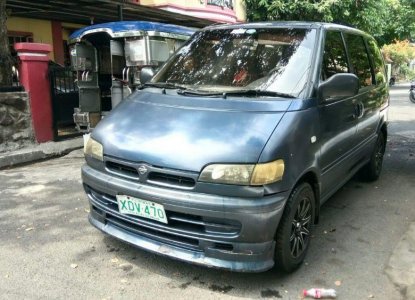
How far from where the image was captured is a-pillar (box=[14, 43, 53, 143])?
725cm

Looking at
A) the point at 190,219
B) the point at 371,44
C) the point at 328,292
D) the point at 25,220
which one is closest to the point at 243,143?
the point at 190,219

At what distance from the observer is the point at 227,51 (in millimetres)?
4129

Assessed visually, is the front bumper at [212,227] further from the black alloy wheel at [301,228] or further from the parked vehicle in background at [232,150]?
the black alloy wheel at [301,228]

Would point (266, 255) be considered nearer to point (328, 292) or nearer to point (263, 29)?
point (328, 292)

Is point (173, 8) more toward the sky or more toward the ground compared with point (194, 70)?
more toward the sky

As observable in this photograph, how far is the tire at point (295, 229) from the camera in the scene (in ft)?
10.3

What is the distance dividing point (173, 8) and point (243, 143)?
1340 cm

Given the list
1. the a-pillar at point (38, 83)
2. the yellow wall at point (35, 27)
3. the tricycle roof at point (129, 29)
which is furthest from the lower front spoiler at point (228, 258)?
the yellow wall at point (35, 27)

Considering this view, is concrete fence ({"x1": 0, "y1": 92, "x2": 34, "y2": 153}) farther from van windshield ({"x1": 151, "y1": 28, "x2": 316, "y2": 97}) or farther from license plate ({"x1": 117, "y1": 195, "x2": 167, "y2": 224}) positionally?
license plate ({"x1": 117, "y1": 195, "x2": 167, "y2": 224})

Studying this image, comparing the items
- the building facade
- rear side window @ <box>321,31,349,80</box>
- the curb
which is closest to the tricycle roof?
the curb

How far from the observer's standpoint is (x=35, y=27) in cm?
1362

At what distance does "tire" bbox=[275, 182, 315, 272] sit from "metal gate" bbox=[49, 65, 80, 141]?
5640mm

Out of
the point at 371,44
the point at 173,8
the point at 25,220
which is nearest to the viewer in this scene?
the point at 25,220

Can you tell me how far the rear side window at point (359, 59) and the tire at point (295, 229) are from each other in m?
1.93
